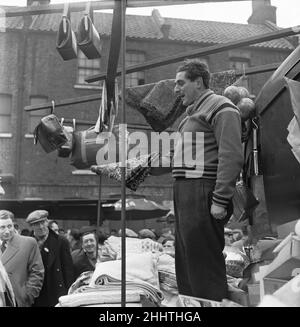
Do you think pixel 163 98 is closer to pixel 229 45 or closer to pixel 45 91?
pixel 229 45

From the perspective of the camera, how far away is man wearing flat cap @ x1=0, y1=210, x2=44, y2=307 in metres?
4.96

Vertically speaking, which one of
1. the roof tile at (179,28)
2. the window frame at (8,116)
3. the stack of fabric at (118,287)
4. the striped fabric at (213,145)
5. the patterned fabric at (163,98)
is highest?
the roof tile at (179,28)

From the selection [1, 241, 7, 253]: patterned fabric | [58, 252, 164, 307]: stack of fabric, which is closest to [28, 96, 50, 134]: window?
[1, 241, 7, 253]: patterned fabric

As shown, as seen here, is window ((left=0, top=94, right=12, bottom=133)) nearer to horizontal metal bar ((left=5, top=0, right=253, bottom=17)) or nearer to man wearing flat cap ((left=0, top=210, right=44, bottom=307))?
man wearing flat cap ((left=0, top=210, right=44, bottom=307))

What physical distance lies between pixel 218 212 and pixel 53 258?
364 cm

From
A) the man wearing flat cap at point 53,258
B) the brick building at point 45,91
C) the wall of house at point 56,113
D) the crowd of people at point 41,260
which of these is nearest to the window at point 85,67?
the brick building at point 45,91

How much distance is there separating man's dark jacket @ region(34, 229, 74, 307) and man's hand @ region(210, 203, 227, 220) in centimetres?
347

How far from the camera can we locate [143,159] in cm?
415

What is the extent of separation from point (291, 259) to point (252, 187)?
54.4 inches

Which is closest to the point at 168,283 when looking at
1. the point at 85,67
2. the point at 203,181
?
the point at 203,181

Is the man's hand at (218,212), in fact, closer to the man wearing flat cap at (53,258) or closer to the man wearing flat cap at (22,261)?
the man wearing flat cap at (22,261)

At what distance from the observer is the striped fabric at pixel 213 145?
2.53 metres

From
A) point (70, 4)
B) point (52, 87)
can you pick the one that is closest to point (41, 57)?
point (52, 87)

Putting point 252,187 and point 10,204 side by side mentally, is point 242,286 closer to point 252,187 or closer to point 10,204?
point 252,187
